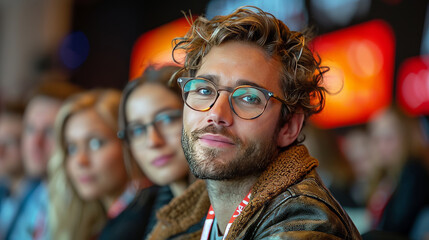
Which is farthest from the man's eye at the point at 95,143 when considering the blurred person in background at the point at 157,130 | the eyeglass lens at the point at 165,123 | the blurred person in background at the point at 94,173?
the eyeglass lens at the point at 165,123

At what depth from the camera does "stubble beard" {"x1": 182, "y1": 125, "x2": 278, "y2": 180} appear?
1.32 meters

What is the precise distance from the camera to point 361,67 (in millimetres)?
5543

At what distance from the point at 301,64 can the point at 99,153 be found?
134 centimetres

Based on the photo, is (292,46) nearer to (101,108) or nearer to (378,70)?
(101,108)

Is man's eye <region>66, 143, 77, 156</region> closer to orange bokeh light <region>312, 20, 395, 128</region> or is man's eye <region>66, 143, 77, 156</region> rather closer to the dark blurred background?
orange bokeh light <region>312, 20, 395, 128</region>

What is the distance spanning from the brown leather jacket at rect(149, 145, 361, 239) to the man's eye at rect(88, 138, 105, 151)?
51.7 inches

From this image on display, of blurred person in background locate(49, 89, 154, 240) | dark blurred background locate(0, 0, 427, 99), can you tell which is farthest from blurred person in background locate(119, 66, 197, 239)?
dark blurred background locate(0, 0, 427, 99)

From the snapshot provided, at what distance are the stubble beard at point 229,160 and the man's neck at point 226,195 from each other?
1.4 inches

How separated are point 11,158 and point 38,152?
0.65 metres

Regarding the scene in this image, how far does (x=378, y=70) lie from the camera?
5375 mm

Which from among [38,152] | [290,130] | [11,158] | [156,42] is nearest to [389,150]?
[38,152]

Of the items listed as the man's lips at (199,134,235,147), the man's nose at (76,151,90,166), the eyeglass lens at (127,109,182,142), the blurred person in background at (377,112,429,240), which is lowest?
the blurred person in background at (377,112,429,240)

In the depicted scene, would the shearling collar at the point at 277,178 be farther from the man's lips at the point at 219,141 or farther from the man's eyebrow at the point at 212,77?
the man's eyebrow at the point at 212,77

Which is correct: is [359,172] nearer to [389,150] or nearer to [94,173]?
[389,150]
